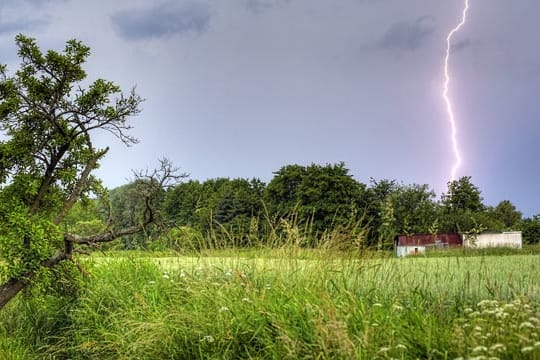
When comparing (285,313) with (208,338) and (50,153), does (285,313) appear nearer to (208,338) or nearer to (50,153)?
(208,338)

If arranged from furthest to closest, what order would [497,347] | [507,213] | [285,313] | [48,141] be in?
[507,213] < [48,141] < [285,313] < [497,347]

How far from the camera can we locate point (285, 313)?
5.68 m

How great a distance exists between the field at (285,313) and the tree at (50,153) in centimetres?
64

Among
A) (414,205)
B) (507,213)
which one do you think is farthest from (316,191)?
(507,213)

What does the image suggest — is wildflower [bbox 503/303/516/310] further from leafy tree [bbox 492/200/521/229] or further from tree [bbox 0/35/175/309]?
leafy tree [bbox 492/200/521/229]

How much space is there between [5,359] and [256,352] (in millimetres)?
4238

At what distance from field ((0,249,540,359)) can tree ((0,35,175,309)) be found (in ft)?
2.09

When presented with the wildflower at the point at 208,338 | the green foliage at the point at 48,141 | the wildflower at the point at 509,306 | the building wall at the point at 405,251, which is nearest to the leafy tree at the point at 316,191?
the building wall at the point at 405,251

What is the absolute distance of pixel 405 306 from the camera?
18.6 feet

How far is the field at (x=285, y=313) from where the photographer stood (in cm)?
454

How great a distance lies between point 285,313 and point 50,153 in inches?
209

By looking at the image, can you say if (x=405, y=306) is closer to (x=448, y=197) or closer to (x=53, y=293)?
(x=53, y=293)

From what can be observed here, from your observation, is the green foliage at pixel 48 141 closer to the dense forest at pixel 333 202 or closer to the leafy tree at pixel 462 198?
the dense forest at pixel 333 202

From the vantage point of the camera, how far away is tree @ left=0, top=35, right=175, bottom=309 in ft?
27.8
